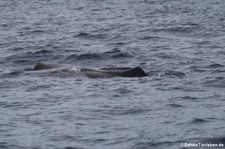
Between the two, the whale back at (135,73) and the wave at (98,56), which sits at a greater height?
the whale back at (135,73)

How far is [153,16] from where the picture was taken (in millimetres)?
50625

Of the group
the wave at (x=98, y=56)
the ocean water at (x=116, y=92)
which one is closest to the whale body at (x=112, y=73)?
the ocean water at (x=116, y=92)

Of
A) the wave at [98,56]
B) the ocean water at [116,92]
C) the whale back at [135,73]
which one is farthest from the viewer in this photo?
the wave at [98,56]

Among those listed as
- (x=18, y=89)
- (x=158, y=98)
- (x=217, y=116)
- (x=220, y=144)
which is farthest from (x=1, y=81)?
(x=220, y=144)

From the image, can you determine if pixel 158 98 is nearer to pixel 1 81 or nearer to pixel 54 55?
pixel 1 81

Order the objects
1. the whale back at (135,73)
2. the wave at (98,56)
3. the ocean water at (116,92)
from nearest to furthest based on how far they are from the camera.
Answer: the ocean water at (116,92) < the whale back at (135,73) < the wave at (98,56)

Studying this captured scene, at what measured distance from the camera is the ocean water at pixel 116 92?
1434 cm

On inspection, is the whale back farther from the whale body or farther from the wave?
the wave

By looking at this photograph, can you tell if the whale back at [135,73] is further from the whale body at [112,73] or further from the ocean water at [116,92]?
the ocean water at [116,92]

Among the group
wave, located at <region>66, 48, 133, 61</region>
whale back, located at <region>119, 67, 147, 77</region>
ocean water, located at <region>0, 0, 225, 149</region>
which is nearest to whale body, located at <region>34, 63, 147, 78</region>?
whale back, located at <region>119, 67, 147, 77</region>

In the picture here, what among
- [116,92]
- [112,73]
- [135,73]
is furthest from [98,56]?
[116,92]

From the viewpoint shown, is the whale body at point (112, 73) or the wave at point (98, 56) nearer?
the whale body at point (112, 73)

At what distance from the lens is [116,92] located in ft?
62.8

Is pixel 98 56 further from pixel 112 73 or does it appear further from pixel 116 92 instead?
pixel 116 92
